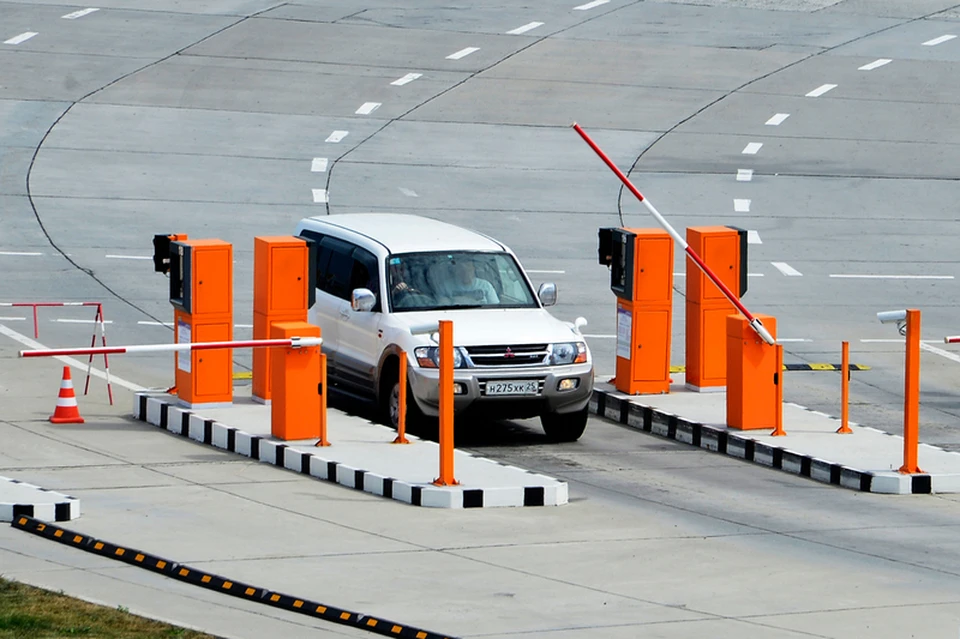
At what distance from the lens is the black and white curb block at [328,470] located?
14383mm

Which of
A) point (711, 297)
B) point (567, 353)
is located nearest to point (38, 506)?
point (567, 353)

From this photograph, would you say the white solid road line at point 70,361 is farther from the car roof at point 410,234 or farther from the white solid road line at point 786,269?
the white solid road line at point 786,269

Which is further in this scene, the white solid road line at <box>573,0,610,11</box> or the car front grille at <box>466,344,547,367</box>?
the white solid road line at <box>573,0,610,11</box>

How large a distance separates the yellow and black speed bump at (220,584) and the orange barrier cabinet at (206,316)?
441 centimetres

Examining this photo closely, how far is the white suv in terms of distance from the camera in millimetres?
16688

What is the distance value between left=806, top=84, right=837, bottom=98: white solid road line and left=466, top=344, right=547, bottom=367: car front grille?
2146 cm

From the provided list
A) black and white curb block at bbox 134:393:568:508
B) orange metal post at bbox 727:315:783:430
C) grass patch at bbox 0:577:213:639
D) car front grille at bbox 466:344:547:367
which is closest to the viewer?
grass patch at bbox 0:577:213:639

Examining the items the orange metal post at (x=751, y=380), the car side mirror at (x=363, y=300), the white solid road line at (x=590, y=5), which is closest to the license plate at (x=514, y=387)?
the car side mirror at (x=363, y=300)

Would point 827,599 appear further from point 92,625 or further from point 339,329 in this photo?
point 339,329

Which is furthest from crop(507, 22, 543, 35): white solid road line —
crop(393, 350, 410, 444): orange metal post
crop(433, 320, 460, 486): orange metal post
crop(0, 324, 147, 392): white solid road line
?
crop(433, 320, 460, 486): orange metal post

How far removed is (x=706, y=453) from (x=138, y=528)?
5.83 m

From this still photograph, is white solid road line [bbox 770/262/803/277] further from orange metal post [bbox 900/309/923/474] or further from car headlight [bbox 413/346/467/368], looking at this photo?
orange metal post [bbox 900/309/923/474]

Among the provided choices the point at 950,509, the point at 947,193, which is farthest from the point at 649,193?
the point at 950,509

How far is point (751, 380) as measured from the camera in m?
17.1
